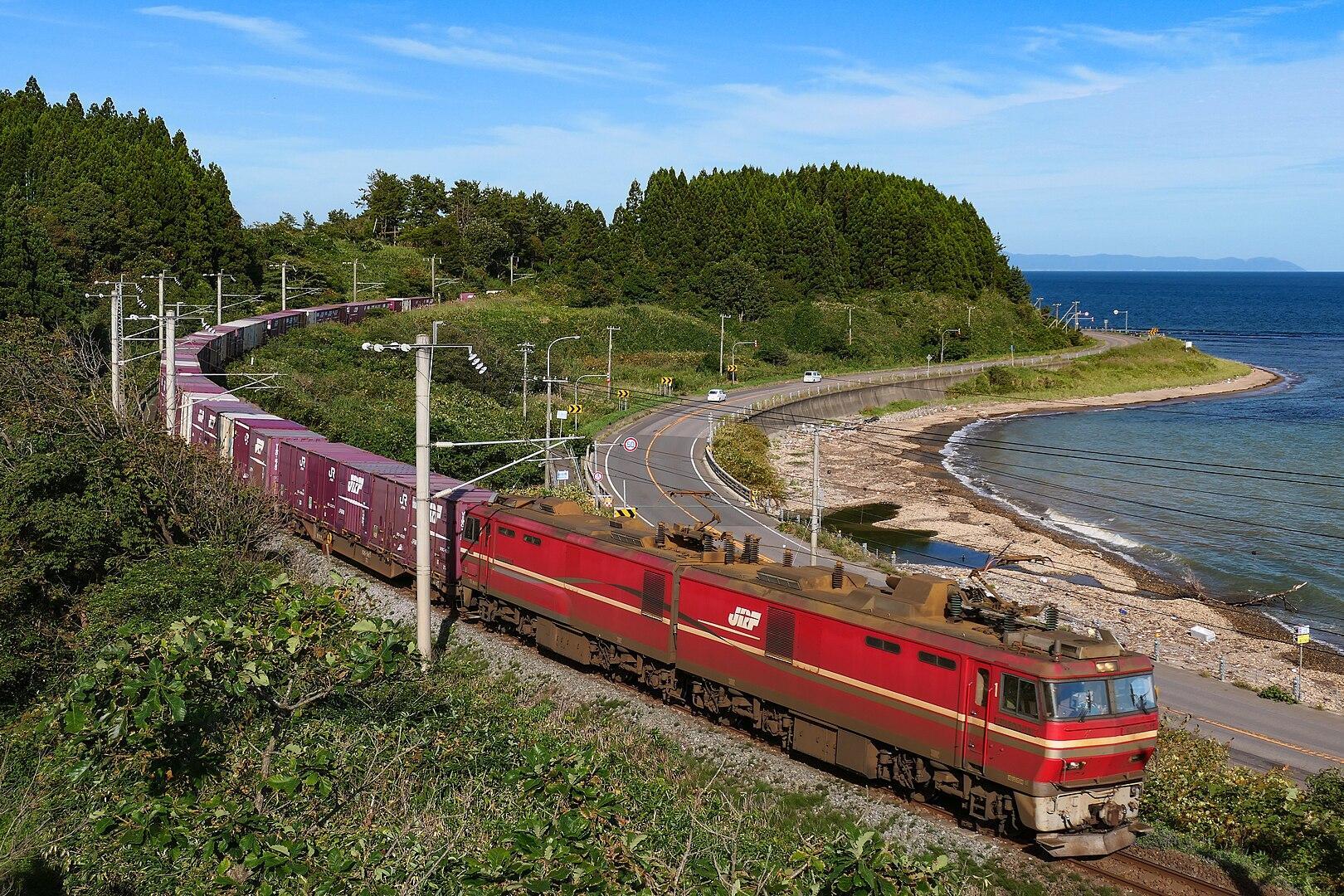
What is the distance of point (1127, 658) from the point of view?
58.9ft

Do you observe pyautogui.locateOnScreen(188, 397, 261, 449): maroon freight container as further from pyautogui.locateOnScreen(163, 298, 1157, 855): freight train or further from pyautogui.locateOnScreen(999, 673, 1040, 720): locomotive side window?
pyautogui.locateOnScreen(999, 673, 1040, 720): locomotive side window

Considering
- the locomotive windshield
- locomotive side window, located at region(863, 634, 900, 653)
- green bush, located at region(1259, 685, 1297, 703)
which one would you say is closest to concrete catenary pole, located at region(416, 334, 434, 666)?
locomotive side window, located at region(863, 634, 900, 653)

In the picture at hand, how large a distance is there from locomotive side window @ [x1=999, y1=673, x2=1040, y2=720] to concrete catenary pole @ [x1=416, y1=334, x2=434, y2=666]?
12.3 meters

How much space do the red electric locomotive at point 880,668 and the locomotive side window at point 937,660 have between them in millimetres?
28

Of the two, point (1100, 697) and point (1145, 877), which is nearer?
point (1145, 877)

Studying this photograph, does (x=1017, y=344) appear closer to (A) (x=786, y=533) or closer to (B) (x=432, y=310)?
(B) (x=432, y=310)

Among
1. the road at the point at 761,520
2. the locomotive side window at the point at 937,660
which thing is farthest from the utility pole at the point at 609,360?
the locomotive side window at the point at 937,660

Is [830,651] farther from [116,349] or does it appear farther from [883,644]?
[116,349]

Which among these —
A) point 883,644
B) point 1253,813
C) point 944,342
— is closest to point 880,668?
point 883,644

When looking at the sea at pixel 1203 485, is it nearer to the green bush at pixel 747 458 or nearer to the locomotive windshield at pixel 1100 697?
the green bush at pixel 747 458

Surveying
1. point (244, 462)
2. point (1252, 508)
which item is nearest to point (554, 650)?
point (244, 462)

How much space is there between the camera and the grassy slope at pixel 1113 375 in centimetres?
11762

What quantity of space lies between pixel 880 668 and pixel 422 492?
36.3 ft

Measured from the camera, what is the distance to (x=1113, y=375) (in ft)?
424
